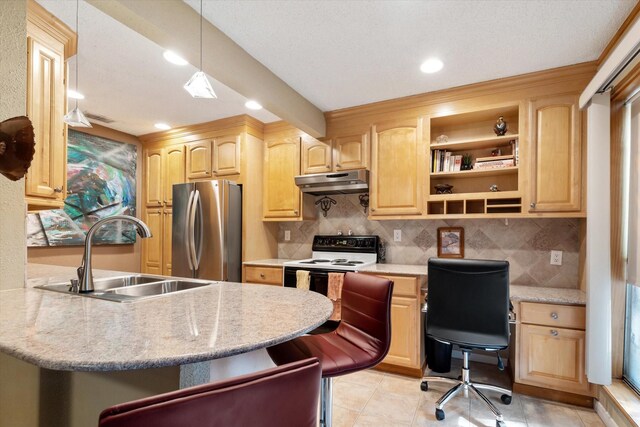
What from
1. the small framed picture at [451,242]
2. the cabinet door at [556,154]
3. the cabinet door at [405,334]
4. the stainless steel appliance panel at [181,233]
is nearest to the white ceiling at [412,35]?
the cabinet door at [556,154]

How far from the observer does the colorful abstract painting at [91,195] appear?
3336mm

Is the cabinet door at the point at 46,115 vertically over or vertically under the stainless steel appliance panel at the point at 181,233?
over

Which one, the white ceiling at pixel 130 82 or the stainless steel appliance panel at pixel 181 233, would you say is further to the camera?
the stainless steel appliance panel at pixel 181 233

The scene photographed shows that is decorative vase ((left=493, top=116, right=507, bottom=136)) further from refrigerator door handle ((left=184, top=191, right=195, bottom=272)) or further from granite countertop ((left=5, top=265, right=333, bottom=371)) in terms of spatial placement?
refrigerator door handle ((left=184, top=191, right=195, bottom=272))

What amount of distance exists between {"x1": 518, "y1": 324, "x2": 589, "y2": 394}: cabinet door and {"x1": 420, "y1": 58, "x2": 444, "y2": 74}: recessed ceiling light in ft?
6.57

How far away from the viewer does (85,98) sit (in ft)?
9.91

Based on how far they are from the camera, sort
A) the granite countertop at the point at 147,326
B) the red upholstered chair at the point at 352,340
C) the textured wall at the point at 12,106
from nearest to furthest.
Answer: the granite countertop at the point at 147,326
the red upholstered chair at the point at 352,340
the textured wall at the point at 12,106

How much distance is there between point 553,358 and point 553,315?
303 mm

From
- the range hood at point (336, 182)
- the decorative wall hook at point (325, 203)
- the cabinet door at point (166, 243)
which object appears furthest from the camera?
the cabinet door at point (166, 243)

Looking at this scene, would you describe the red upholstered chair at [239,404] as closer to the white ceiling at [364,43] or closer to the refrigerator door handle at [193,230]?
the white ceiling at [364,43]

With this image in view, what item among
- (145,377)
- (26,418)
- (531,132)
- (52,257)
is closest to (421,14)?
(531,132)

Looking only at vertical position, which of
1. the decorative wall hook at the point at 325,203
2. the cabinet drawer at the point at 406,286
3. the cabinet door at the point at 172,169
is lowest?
the cabinet drawer at the point at 406,286

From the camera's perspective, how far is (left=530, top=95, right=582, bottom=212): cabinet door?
2398mm

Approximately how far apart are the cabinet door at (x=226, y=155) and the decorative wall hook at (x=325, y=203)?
999 millimetres
